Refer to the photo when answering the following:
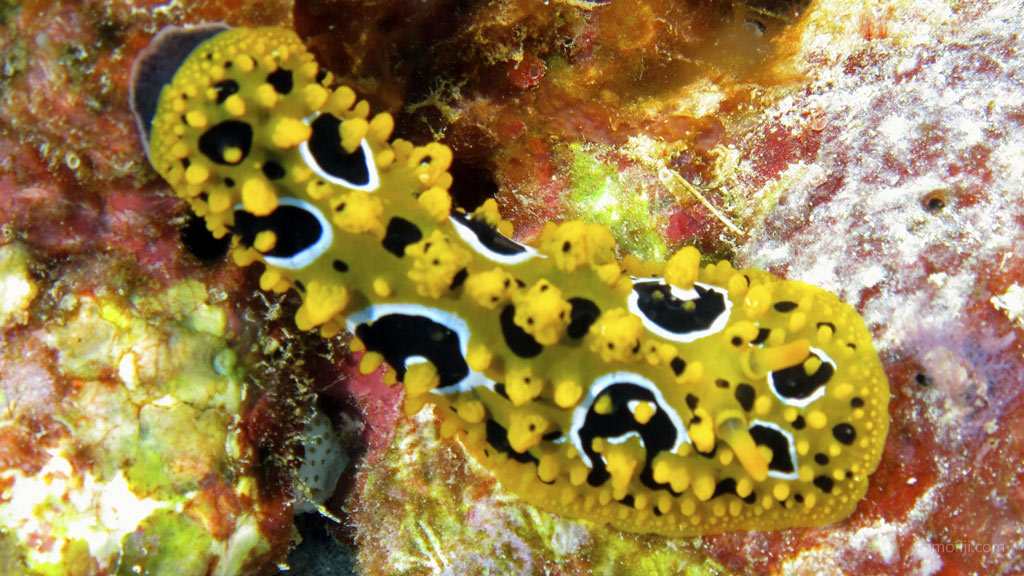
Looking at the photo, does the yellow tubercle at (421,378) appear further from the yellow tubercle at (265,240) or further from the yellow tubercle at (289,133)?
the yellow tubercle at (289,133)

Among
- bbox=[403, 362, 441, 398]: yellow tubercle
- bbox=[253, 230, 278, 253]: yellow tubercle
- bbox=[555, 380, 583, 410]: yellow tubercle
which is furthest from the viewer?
bbox=[403, 362, 441, 398]: yellow tubercle

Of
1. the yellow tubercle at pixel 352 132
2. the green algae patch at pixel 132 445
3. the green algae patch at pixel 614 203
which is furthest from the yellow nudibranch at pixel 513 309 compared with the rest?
the green algae patch at pixel 614 203

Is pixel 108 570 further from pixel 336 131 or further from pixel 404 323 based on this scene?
pixel 336 131

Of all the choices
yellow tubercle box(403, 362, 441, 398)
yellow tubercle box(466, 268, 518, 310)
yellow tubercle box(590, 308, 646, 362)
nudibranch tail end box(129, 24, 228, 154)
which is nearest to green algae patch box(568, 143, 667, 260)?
yellow tubercle box(590, 308, 646, 362)

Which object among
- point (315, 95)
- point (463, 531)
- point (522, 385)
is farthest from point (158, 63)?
point (463, 531)

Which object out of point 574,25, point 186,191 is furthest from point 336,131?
point 574,25

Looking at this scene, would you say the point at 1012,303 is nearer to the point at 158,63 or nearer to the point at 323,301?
the point at 323,301

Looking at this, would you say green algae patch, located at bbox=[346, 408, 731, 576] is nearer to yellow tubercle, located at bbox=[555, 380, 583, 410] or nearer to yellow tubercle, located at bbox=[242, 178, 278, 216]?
yellow tubercle, located at bbox=[555, 380, 583, 410]
